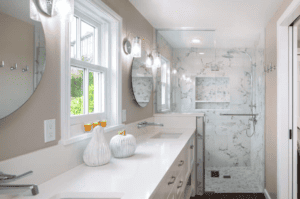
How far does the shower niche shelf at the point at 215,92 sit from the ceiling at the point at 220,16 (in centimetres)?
50

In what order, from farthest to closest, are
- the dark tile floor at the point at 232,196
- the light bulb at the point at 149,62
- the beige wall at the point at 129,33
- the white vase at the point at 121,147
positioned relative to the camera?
1. the dark tile floor at the point at 232,196
2. the light bulb at the point at 149,62
3. the beige wall at the point at 129,33
4. the white vase at the point at 121,147

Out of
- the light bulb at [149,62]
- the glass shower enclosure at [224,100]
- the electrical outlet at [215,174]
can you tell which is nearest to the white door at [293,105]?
the glass shower enclosure at [224,100]

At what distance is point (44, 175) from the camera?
1.24 m

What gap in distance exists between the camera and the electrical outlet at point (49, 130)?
1270 millimetres

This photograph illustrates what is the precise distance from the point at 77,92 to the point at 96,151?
543 mm

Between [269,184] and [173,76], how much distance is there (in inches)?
73.8

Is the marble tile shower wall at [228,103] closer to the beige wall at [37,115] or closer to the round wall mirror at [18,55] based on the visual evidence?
the beige wall at [37,115]

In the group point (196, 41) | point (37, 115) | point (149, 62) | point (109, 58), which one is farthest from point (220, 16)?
point (37, 115)

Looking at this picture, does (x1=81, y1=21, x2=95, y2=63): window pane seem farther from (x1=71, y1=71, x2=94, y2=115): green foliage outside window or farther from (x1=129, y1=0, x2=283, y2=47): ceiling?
(x1=129, y1=0, x2=283, y2=47): ceiling

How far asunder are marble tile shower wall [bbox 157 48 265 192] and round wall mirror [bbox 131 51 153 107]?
510 millimetres

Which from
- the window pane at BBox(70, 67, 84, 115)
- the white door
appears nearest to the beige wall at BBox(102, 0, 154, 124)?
the window pane at BBox(70, 67, 84, 115)

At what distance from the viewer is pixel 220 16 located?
2.90m

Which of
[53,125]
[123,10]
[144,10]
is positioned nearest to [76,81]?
[53,125]

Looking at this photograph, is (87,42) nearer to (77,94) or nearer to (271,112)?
(77,94)
